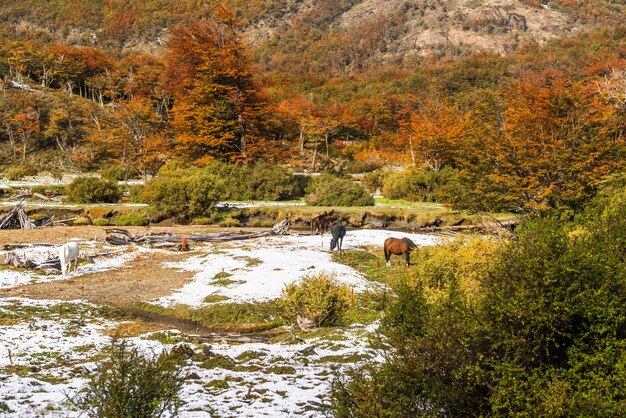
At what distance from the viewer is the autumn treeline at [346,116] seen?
21781mm

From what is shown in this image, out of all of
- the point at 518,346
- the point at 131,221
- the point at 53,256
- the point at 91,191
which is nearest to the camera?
the point at 518,346

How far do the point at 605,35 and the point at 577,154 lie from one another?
91.1 metres

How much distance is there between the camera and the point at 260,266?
57.7ft

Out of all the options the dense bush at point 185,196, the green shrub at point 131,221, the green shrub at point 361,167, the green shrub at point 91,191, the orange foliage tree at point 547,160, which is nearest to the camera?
the orange foliage tree at point 547,160

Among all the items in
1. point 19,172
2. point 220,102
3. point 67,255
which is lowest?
point 67,255

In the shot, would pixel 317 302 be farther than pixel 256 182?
No

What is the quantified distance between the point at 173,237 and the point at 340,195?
16.6 m

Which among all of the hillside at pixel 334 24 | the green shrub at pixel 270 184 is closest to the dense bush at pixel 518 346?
the green shrub at pixel 270 184

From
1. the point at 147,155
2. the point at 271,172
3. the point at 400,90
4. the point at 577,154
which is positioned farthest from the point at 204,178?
the point at 400,90

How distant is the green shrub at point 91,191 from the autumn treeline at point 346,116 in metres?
6.50

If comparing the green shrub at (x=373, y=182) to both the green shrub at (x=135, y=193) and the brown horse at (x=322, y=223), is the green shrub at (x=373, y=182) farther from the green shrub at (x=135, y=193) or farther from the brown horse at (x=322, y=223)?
the green shrub at (x=135, y=193)

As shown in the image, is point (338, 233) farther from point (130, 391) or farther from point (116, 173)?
point (116, 173)

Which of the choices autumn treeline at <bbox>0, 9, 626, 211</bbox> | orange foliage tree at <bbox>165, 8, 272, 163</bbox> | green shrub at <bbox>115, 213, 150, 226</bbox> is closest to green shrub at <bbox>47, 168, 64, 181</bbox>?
autumn treeline at <bbox>0, 9, 626, 211</bbox>

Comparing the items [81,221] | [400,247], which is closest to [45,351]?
[400,247]
